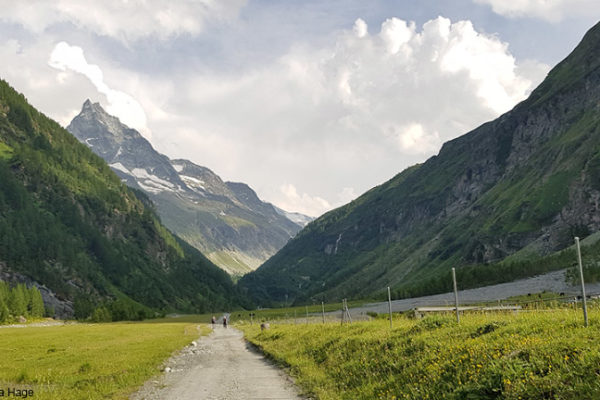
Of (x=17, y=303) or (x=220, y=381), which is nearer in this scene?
(x=220, y=381)

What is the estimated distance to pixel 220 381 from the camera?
2648 centimetres

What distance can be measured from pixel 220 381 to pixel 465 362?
14759 millimetres

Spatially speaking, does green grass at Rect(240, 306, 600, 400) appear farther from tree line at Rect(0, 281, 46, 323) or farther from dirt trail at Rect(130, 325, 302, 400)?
tree line at Rect(0, 281, 46, 323)

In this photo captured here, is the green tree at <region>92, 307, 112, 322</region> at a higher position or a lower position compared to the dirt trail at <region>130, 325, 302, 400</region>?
lower

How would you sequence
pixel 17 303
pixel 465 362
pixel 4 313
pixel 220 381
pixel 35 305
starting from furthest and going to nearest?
pixel 35 305, pixel 17 303, pixel 4 313, pixel 220 381, pixel 465 362

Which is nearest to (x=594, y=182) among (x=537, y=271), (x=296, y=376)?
(x=537, y=271)

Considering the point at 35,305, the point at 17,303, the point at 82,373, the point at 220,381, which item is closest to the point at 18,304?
the point at 17,303

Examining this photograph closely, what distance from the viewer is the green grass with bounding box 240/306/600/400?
13094 mm

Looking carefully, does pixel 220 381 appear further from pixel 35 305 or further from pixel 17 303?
pixel 35 305

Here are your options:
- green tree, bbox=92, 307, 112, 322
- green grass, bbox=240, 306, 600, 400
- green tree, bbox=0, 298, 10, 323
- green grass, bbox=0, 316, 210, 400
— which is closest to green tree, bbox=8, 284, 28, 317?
green tree, bbox=0, 298, 10, 323

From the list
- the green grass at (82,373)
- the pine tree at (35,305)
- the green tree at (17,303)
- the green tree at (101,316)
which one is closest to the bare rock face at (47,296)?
the pine tree at (35,305)

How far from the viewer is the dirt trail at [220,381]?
2220 centimetres

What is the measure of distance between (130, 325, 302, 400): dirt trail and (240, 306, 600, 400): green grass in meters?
1.58

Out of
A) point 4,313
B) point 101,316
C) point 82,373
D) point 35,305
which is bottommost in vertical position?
point 101,316
